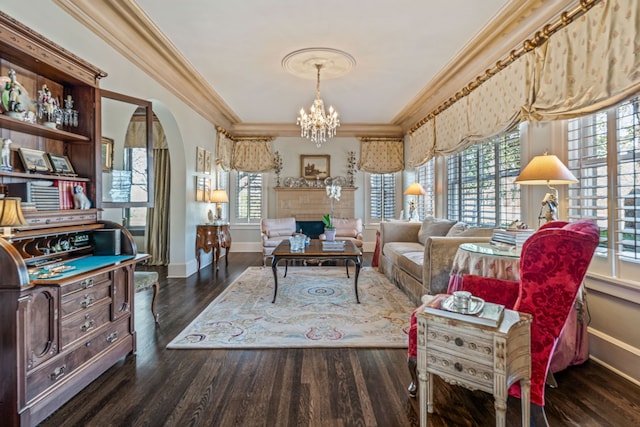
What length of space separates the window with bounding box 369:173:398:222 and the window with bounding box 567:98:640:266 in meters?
5.07

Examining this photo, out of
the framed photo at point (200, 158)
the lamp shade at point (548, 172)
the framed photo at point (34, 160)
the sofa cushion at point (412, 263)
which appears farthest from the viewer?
the framed photo at point (200, 158)

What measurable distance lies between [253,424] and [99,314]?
134 cm

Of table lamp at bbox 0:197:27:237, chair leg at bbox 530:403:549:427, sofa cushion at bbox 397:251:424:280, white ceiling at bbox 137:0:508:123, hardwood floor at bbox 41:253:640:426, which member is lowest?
hardwood floor at bbox 41:253:640:426

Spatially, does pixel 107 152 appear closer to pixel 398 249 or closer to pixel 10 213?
pixel 10 213

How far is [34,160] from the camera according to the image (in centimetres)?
215

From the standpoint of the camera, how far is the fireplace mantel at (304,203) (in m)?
7.42

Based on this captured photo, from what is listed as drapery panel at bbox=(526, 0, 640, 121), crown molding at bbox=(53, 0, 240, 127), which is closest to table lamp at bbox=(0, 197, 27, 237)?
crown molding at bbox=(53, 0, 240, 127)

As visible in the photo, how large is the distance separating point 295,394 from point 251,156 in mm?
6201

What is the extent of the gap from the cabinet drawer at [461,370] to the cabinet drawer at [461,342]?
0.02m

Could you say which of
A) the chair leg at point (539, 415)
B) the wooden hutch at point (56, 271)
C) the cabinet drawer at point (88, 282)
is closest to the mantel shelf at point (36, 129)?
the wooden hutch at point (56, 271)

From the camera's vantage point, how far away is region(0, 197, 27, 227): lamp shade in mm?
1643

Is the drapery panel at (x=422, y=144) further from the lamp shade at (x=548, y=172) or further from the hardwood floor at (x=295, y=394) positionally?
the hardwood floor at (x=295, y=394)

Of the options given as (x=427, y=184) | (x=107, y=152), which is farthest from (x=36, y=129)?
(x=427, y=184)

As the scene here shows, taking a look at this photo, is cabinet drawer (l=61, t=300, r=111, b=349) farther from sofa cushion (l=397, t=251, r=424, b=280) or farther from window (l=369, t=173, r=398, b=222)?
window (l=369, t=173, r=398, b=222)
